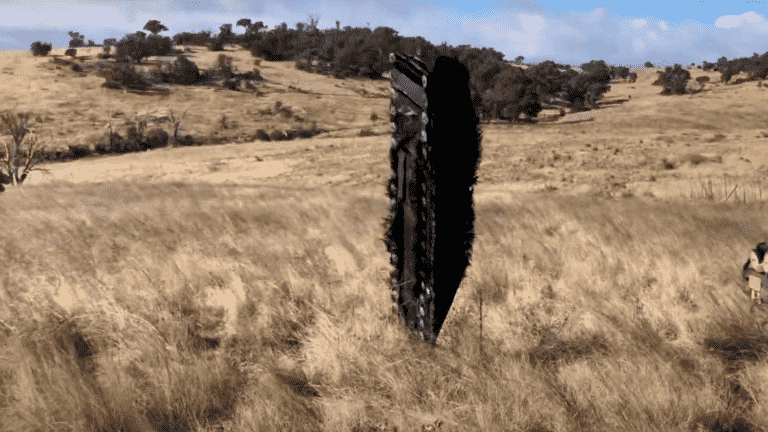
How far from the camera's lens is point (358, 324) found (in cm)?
366

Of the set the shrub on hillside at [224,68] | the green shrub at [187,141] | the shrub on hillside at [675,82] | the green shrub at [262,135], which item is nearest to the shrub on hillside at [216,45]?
the shrub on hillside at [224,68]

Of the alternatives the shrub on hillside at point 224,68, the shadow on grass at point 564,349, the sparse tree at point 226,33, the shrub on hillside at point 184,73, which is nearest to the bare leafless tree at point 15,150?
the shadow on grass at point 564,349

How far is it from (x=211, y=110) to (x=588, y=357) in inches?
1589

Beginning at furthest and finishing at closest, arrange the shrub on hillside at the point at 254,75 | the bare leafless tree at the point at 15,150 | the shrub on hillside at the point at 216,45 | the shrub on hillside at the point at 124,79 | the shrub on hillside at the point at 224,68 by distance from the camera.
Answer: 1. the shrub on hillside at the point at 216,45
2. the shrub on hillside at the point at 254,75
3. the shrub on hillside at the point at 224,68
4. the shrub on hillside at the point at 124,79
5. the bare leafless tree at the point at 15,150

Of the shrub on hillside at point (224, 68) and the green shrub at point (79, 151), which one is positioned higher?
the shrub on hillside at point (224, 68)

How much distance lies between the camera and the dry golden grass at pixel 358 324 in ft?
8.55

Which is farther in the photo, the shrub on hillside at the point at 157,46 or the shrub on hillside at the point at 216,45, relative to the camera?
the shrub on hillside at the point at 216,45

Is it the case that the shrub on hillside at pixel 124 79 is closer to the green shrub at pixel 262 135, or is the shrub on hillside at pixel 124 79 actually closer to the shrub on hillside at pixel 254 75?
the shrub on hillside at pixel 254 75

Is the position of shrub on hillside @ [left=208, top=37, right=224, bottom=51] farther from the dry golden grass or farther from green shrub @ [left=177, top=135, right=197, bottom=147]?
the dry golden grass

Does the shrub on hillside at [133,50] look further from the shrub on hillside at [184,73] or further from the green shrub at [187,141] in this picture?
the green shrub at [187,141]

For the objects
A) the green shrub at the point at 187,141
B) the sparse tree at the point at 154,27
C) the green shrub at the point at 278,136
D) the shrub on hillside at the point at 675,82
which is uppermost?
the sparse tree at the point at 154,27

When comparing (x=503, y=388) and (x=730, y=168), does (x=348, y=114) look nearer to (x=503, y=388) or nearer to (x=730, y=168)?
(x=730, y=168)

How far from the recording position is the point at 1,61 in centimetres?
5000

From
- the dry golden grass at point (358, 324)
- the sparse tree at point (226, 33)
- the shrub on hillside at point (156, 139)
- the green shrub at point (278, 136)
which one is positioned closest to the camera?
the dry golden grass at point (358, 324)
